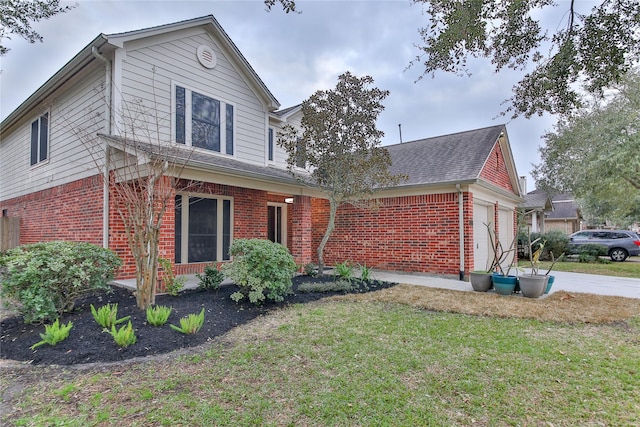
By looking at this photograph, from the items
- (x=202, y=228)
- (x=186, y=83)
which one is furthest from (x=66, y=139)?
(x=202, y=228)

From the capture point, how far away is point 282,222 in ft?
39.2

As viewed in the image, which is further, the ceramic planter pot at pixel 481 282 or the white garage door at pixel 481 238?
the white garage door at pixel 481 238

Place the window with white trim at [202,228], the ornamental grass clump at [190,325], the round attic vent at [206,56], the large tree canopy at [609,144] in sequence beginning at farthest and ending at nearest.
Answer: the large tree canopy at [609,144] < the round attic vent at [206,56] < the window with white trim at [202,228] < the ornamental grass clump at [190,325]

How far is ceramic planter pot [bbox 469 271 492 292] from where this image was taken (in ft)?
25.5

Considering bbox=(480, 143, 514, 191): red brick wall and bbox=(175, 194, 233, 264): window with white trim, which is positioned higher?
bbox=(480, 143, 514, 191): red brick wall

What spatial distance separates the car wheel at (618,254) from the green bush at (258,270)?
19481 millimetres

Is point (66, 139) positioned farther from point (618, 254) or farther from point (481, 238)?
point (618, 254)

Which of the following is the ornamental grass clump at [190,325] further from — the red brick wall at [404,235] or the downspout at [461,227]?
the downspout at [461,227]

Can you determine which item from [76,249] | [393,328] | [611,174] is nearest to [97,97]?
[76,249]

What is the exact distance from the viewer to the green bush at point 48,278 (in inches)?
178

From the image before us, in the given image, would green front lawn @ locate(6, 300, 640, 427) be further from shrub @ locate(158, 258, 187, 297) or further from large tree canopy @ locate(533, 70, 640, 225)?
large tree canopy @ locate(533, 70, 640, 225)

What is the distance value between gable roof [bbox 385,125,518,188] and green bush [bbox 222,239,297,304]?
5.54 metres

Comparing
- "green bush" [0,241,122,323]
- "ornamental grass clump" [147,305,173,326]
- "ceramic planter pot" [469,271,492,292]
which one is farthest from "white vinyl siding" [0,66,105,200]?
"ceramic planter pot" [469,271,492,292]

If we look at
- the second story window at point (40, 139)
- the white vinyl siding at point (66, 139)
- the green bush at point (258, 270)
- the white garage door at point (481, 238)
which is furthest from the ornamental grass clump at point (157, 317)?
the white garage door at point (481, 238)
